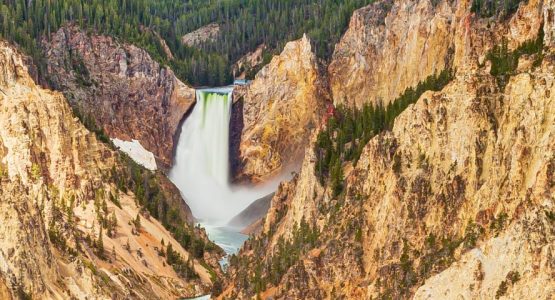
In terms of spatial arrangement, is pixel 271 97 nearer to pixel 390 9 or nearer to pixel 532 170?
pixel 390 9

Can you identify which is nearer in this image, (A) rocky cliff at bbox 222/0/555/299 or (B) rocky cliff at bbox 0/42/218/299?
(A) rocky cliff at bbox 222/0/555/299

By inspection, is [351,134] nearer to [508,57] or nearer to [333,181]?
[333,181]

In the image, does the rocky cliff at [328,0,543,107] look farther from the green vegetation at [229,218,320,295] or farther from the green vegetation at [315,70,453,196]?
the green vegetation at [229,218,320,295]

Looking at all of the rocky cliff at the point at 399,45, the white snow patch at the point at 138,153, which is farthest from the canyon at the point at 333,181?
the white snow patch at the point at 138,153

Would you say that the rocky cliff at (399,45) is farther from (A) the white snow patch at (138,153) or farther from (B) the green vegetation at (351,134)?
(A) the white snow patch at (138,153)

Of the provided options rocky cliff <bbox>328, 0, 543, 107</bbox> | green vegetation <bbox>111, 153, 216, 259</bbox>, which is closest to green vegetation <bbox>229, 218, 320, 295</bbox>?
rocky cliff <bbox>328, 0, 543, 107</bbox>

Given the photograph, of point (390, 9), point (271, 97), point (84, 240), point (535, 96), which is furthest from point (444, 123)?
point (271, 97)
